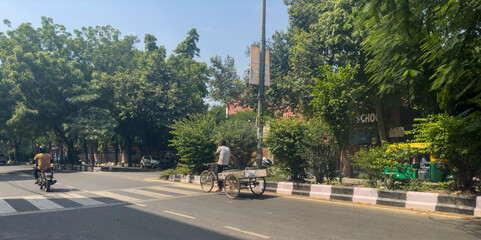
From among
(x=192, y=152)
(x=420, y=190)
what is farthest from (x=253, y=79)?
(x=420, y=190)

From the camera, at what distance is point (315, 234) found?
599 cm

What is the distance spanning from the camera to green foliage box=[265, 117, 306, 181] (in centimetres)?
1204

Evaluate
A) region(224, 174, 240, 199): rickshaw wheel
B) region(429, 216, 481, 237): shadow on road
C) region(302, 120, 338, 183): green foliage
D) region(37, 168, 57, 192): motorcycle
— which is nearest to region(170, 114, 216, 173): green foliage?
region(224, 174, 240, 199): rickshaw wheel

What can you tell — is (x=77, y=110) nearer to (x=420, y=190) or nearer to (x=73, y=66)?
(x=73, y=66)

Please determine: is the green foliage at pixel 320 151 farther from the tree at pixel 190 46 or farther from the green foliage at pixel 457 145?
the tree at pixel 190 46

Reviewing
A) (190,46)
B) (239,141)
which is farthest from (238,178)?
(190,46)

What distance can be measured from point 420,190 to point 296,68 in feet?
41.2

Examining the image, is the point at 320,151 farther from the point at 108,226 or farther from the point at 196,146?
the point at 108,226

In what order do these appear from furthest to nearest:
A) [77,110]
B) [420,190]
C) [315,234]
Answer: [77,110], [420,190], [315,234]

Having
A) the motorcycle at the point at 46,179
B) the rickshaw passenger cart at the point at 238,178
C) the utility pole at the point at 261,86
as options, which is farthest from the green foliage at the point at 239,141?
the motorcycle at the point at 46,179

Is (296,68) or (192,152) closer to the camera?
(192,152)

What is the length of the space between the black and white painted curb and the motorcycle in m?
8.44

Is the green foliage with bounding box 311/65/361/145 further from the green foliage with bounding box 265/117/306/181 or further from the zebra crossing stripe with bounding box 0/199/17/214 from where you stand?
the zebra crossing stripe with bounding box 0/199/17/214

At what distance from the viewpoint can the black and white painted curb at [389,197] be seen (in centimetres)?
773
